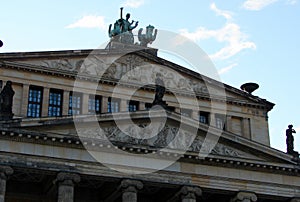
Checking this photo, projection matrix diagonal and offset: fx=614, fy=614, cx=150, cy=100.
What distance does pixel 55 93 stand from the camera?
3222 cm

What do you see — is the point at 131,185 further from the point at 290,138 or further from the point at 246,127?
the point at 246,127

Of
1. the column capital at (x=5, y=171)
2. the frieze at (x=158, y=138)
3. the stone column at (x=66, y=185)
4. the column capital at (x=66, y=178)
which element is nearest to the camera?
the column capital at (x=5, y=171)

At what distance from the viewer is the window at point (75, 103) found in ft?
104

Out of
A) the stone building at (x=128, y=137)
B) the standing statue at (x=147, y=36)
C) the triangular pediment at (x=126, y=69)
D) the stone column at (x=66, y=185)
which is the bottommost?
the stone column at (x=66, y=185)

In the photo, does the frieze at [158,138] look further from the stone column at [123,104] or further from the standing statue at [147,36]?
the standing statue at [147,36]

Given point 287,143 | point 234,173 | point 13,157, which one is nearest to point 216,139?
point 234,173

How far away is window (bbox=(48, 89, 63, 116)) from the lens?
1240 inches

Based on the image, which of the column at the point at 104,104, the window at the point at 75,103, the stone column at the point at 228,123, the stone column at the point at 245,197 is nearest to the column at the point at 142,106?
the column at the point at 104,104

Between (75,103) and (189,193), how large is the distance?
803 cm

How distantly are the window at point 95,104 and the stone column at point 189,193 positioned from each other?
6.78 metres

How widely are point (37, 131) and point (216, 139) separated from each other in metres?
8.88

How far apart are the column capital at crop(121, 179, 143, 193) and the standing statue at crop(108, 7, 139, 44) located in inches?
392

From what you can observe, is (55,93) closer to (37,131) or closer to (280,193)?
(37,131)

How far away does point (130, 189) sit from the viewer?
27.4 m
